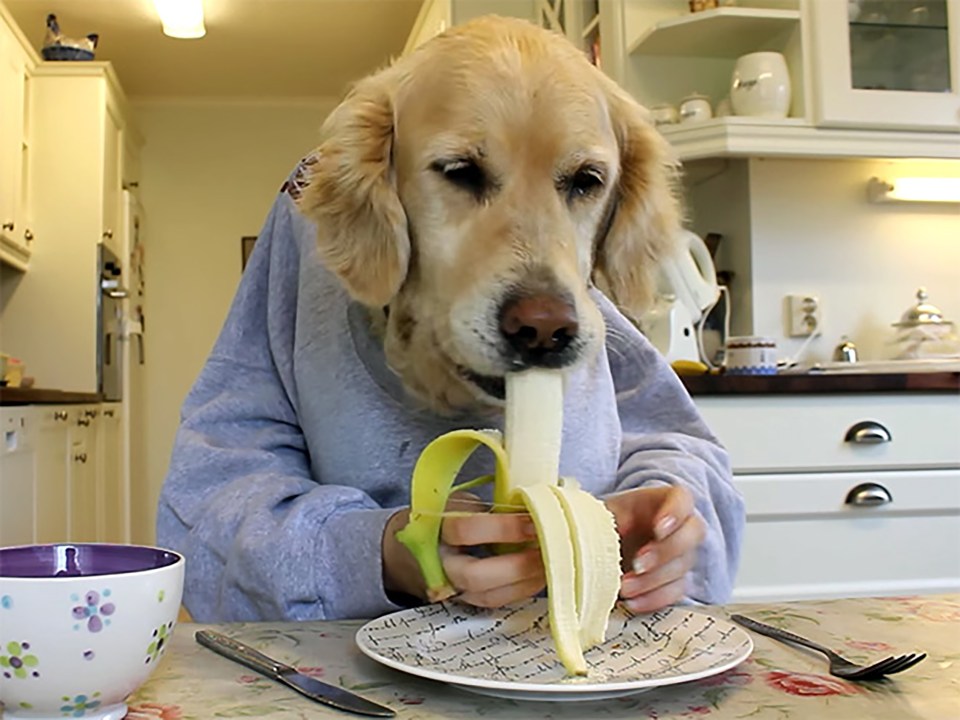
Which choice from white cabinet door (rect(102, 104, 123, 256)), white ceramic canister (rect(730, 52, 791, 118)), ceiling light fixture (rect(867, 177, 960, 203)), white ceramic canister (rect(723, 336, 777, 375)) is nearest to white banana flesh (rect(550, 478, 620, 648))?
white ceramic canister (rect(723, 336, 777, 375))

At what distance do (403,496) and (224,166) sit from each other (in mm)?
4901

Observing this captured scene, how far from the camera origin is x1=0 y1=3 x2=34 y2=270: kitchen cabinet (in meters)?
3.73

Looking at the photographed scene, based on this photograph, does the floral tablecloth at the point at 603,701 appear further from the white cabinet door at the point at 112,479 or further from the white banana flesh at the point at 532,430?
the white cabinet door at the point at 112,479

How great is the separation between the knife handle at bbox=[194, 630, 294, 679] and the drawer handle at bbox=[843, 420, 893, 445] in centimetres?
163

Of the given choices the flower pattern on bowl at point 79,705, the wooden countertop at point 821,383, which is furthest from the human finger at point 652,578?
the wooden countertop at point 821,383

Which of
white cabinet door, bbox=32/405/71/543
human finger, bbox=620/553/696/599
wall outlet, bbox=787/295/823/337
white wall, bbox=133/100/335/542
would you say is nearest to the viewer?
human finger, bbox=620/553/696/599

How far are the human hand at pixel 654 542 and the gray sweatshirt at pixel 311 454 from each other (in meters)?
0.15

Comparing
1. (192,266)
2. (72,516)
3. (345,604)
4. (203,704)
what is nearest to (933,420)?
(345,604)

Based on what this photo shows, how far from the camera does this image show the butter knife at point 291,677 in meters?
0.47

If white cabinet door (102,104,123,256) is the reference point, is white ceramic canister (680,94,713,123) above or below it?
below

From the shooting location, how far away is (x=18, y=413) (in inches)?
110

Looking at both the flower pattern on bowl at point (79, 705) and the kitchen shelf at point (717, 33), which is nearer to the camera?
the flower pattern on bowl at point (79, 705)

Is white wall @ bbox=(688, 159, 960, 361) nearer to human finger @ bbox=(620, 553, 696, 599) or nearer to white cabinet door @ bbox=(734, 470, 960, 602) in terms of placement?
white cabinet door @ bbox=(734, 470, 960, 602)

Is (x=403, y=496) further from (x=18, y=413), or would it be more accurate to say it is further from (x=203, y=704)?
(x=18, y=413)
